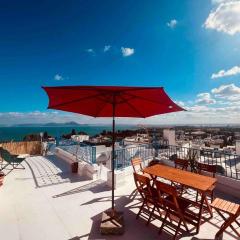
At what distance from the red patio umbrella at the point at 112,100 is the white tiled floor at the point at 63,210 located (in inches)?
53.1

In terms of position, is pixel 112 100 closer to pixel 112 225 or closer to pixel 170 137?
pixel 112 225

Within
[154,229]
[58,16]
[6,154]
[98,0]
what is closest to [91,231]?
[154,229]

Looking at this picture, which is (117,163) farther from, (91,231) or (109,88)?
(109,88)

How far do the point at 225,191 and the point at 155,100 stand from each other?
4.04 meters

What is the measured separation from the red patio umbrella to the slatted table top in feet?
4.15

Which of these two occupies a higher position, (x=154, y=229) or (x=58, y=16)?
(x=58, y=16)

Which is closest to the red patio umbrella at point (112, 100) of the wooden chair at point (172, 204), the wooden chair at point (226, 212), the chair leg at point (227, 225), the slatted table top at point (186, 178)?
the wooden chair at point (172, 204)

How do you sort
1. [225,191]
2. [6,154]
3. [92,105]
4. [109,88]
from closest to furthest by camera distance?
1. [109,88]
2. [92,105]
3. [225,191]
4. [6,154]

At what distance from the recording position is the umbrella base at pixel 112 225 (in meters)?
3.79

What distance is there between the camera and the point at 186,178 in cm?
441

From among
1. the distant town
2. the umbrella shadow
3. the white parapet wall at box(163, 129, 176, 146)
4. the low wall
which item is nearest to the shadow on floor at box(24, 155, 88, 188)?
the distant town

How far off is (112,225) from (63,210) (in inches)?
61.6

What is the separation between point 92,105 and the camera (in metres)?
4.65

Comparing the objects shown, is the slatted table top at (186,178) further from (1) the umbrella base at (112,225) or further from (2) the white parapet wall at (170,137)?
(2) the white parapet wall at (170,137)
